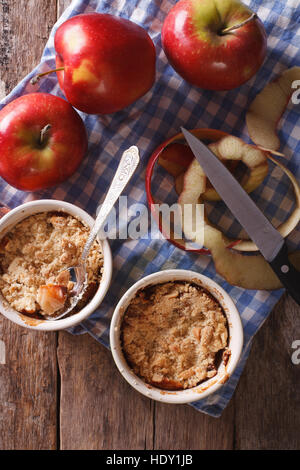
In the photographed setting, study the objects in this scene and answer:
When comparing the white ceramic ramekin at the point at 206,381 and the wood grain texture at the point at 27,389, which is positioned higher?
the white ceramic ramekin at the point at 206,381

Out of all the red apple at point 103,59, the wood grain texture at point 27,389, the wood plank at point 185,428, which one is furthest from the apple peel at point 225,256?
the wood grain texture at point 27,389

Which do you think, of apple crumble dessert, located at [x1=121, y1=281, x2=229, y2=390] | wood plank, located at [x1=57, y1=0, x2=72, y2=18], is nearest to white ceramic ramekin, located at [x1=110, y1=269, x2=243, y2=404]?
apple crumble dessert, located at [x1=121, y1=281, x2=229, y2=390]

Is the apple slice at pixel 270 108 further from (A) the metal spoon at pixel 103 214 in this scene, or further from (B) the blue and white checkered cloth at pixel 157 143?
(A) the metal spoon at pixel 103 214

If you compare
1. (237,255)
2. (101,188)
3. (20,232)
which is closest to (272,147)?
(237,255)

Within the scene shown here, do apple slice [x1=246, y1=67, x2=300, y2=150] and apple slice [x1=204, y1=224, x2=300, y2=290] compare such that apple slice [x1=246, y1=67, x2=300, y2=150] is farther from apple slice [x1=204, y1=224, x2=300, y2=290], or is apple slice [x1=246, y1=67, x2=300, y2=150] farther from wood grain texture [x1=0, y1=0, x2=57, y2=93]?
wood grain texture [x1=0, y1=0, x2=57, y2=93]

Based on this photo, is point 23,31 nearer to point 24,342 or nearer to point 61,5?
point 61,5

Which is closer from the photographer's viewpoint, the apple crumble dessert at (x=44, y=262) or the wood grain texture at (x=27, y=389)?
the apple crumble dessert at (x=44, y=262)

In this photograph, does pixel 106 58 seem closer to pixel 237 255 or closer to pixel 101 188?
pixel 101 188

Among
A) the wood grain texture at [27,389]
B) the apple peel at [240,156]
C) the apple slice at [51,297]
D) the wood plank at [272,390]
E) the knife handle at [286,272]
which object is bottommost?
the wood grain texture at [27,389]
